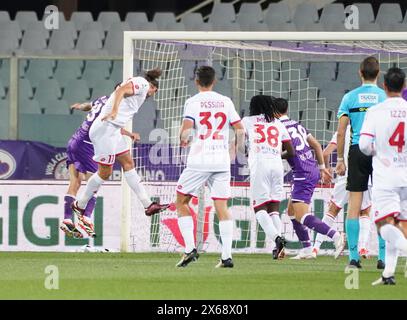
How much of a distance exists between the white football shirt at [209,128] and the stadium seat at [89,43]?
9.14m

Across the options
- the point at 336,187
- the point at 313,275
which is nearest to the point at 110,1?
the point at 336,187

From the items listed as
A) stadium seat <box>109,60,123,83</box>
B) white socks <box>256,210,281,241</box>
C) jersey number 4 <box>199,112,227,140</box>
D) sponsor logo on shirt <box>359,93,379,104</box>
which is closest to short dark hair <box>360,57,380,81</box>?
sponsor logo on shirt <box>359,93,379,104</box>

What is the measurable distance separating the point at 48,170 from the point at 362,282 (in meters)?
6.53

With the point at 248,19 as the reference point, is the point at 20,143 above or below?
below

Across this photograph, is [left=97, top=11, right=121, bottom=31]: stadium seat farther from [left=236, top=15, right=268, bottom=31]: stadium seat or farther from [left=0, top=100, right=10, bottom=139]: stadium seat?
[left=0, top=100, right=10, bottom=139]: stadium seat

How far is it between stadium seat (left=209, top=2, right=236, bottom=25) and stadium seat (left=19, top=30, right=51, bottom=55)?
2.87 meters

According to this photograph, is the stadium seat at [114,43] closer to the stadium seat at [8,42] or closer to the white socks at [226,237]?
the stadium seat at [8,42]

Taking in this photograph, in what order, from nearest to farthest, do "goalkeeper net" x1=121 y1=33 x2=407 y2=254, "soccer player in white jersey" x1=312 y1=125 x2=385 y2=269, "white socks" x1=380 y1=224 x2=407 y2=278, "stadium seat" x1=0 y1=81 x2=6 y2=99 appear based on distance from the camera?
"white socks" x1=380 y1=224 x2=407 y2=278 < "soccer player in white jersey" x1=312 y1=125 x2=385 y2=269 < "goalkeeper net" x1=121 y1=33 x2=407 y2=254 < "stadium seat" x1=0 y1=81 x2=6 y2=99

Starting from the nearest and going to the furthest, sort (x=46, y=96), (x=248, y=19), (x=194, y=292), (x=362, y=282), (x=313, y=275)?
(x=194, y=292), (x=362, y=282), (x=313, y=275), (x=46, y=96), (x=248, y=19)

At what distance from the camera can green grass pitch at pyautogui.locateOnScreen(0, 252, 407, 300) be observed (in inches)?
341

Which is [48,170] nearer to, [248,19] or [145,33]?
[145,33]

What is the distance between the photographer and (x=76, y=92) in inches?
759

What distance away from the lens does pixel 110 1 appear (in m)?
26.1

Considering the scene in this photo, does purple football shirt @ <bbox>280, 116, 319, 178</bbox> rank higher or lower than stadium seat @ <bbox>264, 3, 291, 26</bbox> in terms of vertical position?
lower
